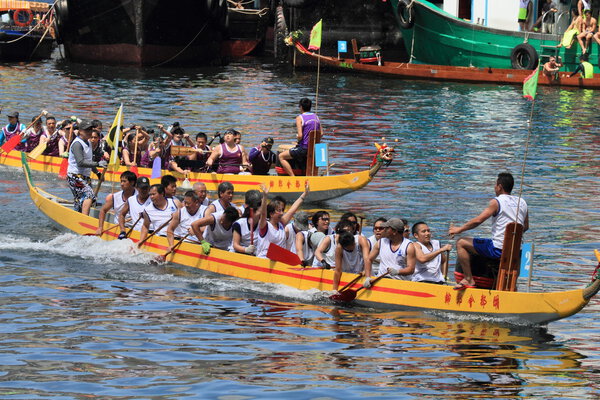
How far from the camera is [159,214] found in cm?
1848

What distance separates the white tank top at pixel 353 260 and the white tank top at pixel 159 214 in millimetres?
4027

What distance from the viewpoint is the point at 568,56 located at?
43031 mm

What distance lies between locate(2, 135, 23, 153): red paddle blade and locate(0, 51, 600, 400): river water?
0.76 metres

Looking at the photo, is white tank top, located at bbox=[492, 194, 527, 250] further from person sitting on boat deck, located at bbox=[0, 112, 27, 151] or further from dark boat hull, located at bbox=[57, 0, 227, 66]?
dark boat hull, located at bbox=[57, 0, 227, 66]

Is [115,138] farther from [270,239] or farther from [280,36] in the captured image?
[280,36]

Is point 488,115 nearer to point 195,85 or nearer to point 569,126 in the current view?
point 569,126

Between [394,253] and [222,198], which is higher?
[222,198]

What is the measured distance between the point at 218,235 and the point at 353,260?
2.92 metres

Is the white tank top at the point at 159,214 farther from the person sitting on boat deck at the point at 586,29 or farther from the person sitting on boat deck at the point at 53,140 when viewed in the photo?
the person sitting on boat deck at the point at 586,29

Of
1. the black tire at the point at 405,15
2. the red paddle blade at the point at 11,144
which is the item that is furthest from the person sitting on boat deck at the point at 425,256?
the black tire at the point at 405,15

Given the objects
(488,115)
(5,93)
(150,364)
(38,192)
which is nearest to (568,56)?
(488,115)

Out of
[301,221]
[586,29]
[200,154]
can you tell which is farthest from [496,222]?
[586,29]

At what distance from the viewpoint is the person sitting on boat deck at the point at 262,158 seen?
2366 cm

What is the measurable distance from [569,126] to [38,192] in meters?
19.0
